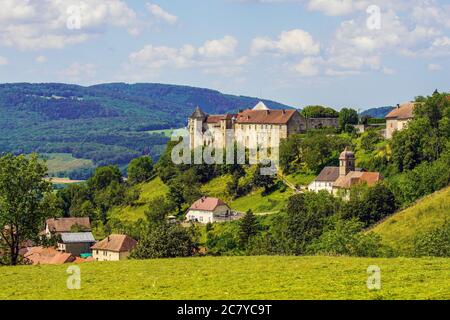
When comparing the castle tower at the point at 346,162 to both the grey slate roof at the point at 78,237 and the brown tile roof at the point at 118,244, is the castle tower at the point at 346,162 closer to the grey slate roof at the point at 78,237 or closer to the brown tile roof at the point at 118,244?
the brown tile roof at the point at 118,244

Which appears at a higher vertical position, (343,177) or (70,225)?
(343,177)

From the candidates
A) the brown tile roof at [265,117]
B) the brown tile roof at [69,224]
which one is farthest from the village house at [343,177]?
the brown tile roof at [69,224]

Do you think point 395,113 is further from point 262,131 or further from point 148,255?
point 148,255

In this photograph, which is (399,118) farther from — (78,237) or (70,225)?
(70,225)

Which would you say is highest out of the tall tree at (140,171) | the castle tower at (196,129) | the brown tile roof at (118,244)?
the castle tower at (196,129)

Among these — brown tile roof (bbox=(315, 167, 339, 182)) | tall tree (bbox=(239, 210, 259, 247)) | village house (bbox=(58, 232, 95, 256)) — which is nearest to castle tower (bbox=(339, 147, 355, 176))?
brown tile roof (bbox=(315, 167, 339, 182))

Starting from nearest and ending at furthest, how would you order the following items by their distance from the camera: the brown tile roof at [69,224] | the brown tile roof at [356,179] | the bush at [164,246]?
1. the bush at [164,246]
2. the brown tile roof at [356,179]
3. the brown tile roof at [69,224]

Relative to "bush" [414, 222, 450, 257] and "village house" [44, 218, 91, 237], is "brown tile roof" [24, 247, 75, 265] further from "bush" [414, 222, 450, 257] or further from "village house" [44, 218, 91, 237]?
"bush" [414, 222, 450, 257]

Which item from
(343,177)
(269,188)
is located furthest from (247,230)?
(269,188)
